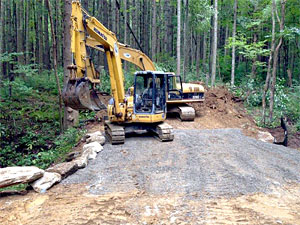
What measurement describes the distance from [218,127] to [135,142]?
4.58 meters

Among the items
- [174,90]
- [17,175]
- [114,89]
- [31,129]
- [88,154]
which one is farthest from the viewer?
[31,129]

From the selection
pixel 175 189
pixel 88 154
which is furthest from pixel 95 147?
pixel 175 189

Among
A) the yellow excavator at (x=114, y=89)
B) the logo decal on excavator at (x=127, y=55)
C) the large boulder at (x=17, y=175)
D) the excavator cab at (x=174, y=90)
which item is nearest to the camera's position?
the large boulder at (x=17, y=175)

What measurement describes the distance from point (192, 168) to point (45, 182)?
3231mm

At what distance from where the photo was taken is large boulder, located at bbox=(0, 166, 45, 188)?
530 cm

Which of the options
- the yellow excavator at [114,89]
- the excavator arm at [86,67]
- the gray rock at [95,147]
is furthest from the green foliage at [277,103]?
the gray rock at [95,147]

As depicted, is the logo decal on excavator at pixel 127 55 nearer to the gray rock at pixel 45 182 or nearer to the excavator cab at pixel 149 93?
the excavator cab at pixel 149 93

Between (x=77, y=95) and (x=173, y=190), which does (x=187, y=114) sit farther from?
(x=173, y=190)

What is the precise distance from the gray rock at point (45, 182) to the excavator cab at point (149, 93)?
12.4 feet

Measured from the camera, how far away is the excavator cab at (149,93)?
919cm

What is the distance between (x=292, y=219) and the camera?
177 inches

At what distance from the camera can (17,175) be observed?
5473 millimetres

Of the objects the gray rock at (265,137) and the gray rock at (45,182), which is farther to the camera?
the gray rock at (265,137)

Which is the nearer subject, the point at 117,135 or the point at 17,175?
the point at 17,175
